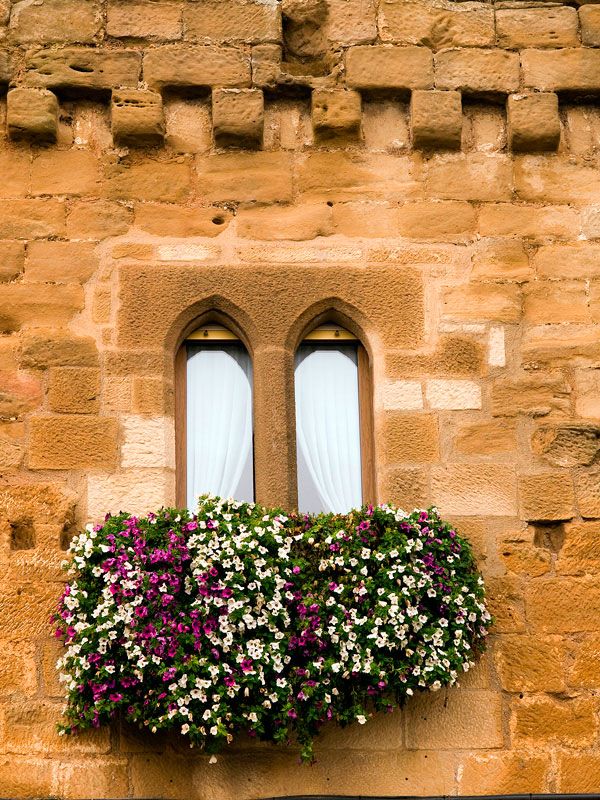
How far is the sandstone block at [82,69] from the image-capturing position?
22.8 ft

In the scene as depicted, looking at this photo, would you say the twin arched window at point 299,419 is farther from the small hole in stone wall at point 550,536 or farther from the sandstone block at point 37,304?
the small hole in stone wall at point 550,536

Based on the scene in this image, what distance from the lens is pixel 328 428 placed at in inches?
270

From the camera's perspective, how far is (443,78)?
7.08 m

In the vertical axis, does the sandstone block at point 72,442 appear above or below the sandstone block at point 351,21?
below

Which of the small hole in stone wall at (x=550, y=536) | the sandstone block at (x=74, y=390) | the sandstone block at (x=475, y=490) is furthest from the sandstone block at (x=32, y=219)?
the small hole in stone wall at (x=550, y=536)

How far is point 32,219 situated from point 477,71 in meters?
2.47

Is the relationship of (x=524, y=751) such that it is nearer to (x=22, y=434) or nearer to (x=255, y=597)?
(x=255, y=597)

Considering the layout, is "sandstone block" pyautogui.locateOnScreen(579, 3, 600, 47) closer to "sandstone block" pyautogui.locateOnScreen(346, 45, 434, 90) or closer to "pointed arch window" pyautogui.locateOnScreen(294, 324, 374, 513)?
"sandstone block" pyautogui.locateOnScreen(346, 45, 434, 90)

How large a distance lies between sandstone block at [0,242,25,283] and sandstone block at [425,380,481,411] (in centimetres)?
216

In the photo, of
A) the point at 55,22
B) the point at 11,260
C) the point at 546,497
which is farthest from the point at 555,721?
the point at 55,22

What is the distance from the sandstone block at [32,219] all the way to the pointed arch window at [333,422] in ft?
4.67

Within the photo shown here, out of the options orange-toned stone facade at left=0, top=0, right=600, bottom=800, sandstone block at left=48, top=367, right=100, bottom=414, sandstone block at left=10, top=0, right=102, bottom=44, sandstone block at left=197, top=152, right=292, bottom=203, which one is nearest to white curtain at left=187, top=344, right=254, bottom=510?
orange-toned stone facade at left=0, top=0, right=600, bottom=800

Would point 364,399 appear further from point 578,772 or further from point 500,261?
point 578,772

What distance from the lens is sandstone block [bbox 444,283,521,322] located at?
22.4 feet
